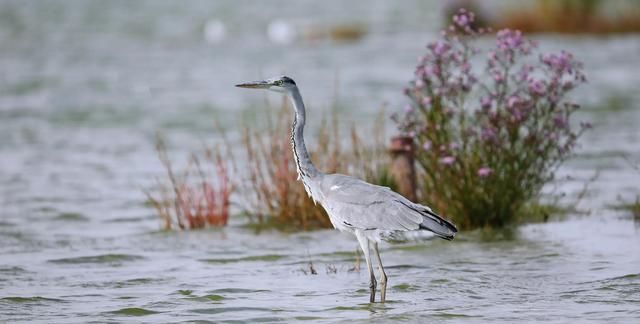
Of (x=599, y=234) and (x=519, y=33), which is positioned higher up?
(x=519, y=33)

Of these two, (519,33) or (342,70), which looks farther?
(342,70)

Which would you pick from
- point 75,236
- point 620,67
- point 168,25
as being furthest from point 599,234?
point 168,25

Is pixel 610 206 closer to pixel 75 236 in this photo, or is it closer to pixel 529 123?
pixel 529 123

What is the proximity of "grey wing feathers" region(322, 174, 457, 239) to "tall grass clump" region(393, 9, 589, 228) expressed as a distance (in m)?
2.01

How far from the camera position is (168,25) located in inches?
1575

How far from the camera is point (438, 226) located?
24.6 ft

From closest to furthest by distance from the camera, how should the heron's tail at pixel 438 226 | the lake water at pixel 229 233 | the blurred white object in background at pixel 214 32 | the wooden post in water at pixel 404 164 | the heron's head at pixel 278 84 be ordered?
the heron's tail at pixel 438 226
the lake water at pixel 229 233
the heron's head at pixel 278 84
the wooden post in water at pixel 404 164
the blurred white object in background at pixel 214 32

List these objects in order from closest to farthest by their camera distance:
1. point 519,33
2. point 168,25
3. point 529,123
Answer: point 519,33 → point 529,123 → point 168,25

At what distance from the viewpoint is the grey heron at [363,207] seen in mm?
7516

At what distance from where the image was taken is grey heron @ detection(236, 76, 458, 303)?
7516mm

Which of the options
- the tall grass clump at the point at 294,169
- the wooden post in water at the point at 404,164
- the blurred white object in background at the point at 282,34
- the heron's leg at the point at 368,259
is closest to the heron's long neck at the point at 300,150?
the heron's leg at the point at 368,259

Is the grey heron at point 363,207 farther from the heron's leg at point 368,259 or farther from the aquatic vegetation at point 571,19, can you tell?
the aquatic vegetation at point 571,19

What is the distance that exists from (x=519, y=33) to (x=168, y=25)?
3142 cm

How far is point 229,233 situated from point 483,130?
8.56 feet
